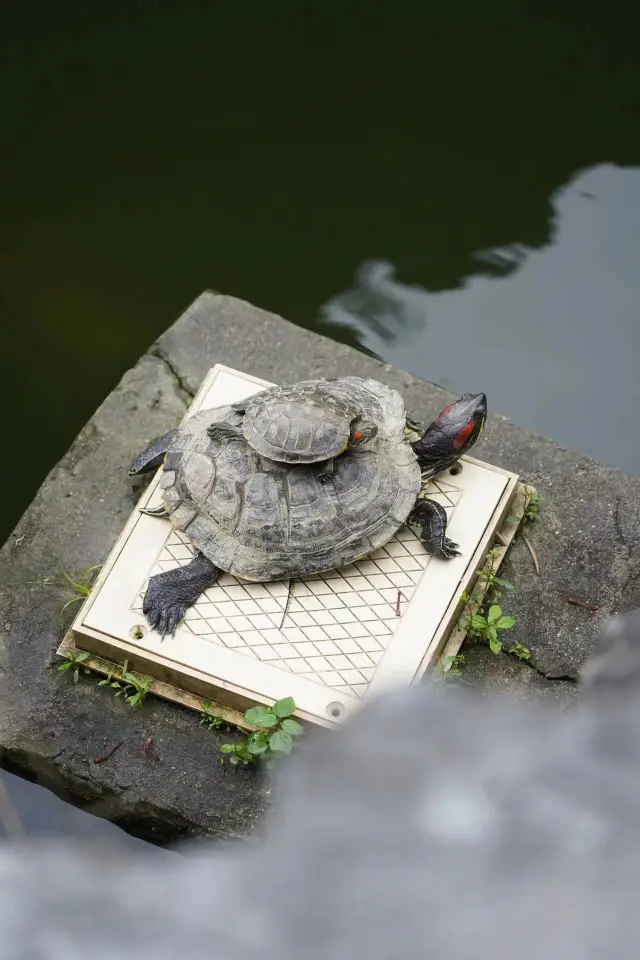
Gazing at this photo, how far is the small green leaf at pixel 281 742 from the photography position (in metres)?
2.85

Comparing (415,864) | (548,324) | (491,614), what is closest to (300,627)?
(491,614)

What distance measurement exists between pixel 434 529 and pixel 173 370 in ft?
4.29

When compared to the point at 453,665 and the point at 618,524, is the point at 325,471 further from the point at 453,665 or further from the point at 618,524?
the point at 618,524

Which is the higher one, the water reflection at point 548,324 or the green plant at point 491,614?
the water reflection at point 548,324

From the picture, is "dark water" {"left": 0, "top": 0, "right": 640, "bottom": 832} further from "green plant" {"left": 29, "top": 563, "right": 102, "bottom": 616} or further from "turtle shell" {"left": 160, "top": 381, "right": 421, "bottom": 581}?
"turtle shell" {"left": 160, "top": 381, "right": 421, "bottom": 581}

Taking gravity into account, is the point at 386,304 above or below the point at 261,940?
above

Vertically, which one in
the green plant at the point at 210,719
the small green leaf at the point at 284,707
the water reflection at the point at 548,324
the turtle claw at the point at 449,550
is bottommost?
the green plant at the point at 210,719

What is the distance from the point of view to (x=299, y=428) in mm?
2896

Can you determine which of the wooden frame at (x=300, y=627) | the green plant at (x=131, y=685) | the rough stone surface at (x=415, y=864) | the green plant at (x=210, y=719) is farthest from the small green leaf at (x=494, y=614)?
the rough stone surface at (x=415, y=864)

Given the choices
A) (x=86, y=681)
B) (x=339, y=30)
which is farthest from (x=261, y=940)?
(x=339, y=30)

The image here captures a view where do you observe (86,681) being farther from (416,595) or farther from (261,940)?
(261,940)

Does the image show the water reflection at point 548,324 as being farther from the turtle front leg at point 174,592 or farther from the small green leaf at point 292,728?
the small green leaf at point 292,728

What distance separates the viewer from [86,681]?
3188 millimetres

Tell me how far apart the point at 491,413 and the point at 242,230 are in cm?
167
